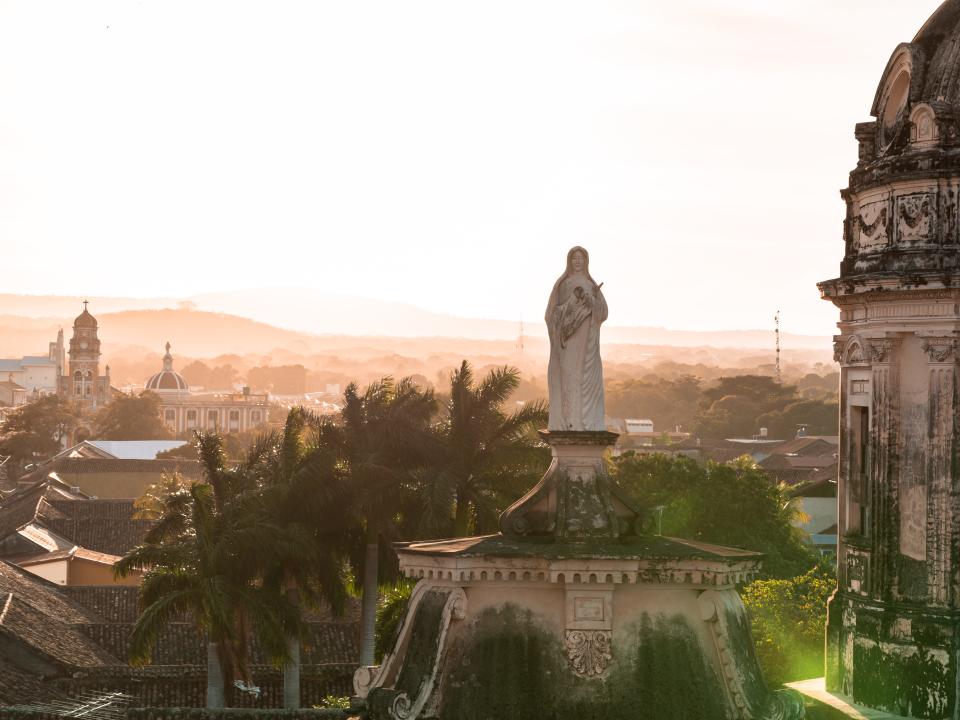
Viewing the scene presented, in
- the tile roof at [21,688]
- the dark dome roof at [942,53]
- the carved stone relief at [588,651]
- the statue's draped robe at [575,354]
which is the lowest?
the tile roof at [21,688]

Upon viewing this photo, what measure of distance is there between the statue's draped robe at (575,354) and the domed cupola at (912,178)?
308cm

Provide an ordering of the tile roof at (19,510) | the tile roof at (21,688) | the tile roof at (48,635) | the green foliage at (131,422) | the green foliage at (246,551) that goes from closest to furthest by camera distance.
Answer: the green foliage at (246,551) → the tile roof at (21,688) → the tile roof at (48,635) → the tile roof at (19,510) → the green foliage at (131,422)

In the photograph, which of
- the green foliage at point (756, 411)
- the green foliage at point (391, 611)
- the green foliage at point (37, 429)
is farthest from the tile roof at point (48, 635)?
the green foliage at point (756, 411)

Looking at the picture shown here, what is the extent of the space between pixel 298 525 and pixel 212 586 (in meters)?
2.94

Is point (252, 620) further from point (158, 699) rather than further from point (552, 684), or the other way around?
point (552, 684)

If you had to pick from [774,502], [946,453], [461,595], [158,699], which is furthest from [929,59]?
[774,502]

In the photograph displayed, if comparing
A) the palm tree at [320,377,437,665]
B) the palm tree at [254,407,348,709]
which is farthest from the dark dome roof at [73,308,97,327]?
the palm tree at [254,407,348,709]

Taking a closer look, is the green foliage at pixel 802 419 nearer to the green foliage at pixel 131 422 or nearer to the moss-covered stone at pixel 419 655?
the green foliage at pixel 131 422

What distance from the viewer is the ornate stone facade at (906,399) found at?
1555cm

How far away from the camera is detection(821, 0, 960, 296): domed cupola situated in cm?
1570

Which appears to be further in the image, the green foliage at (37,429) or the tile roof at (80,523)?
the green foliage at (37,429)

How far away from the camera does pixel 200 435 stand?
2944 cm

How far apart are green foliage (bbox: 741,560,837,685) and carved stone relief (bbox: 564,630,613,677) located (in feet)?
38.7

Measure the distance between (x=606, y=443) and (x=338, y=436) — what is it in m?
16.1
